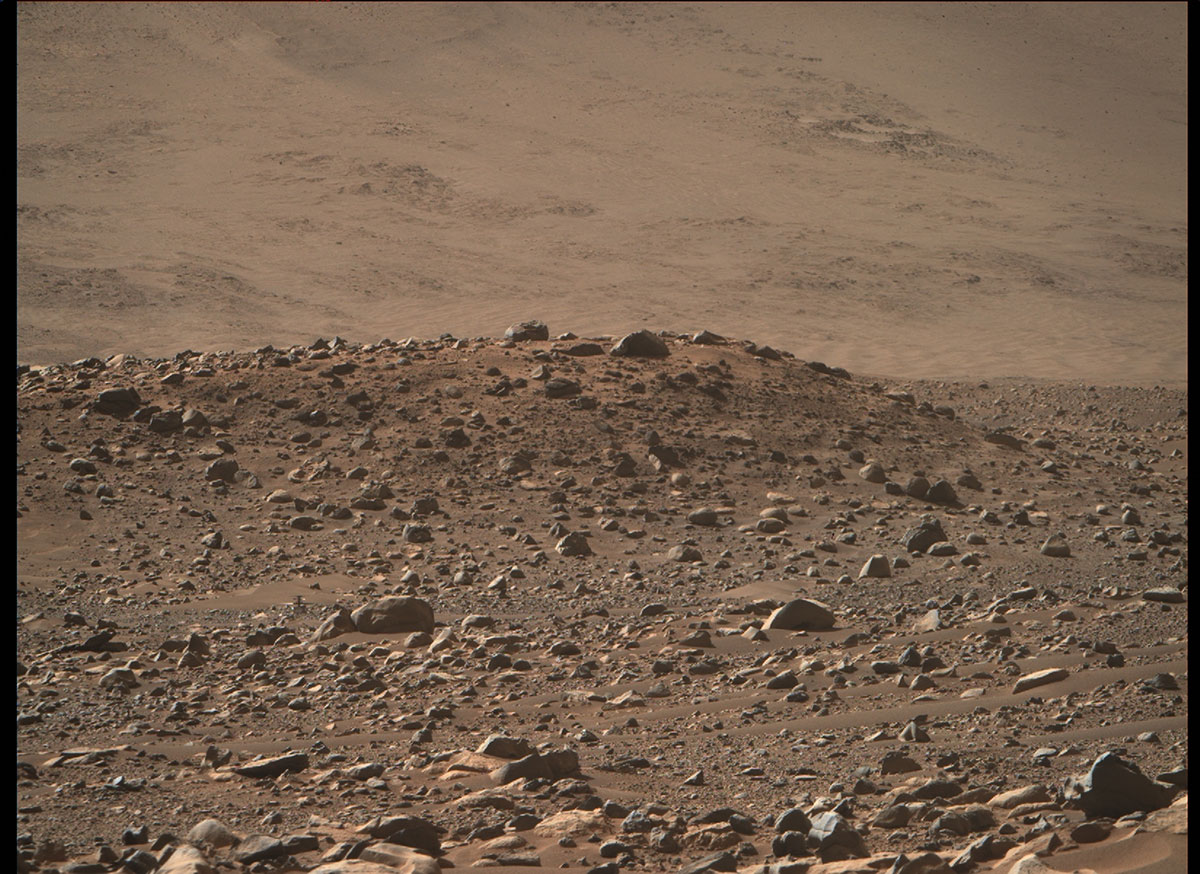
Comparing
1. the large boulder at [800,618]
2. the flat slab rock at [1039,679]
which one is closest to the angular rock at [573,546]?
the large boulder at [800,618]

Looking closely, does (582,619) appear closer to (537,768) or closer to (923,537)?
(537,768)

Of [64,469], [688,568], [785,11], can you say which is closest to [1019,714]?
[688,568]

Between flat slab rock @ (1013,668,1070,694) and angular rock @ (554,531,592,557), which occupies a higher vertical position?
flat slab rock @ (1013,668,1070,694)

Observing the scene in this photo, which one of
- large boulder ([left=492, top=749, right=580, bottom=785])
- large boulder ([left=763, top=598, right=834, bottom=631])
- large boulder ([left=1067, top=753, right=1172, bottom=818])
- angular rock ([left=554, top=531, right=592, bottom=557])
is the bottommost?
angular rock ([left=554, top=531, right=592, bottom=557])

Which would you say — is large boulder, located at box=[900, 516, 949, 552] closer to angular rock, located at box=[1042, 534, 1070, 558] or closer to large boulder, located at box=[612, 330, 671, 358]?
angular rock, located at box=[1042, 534, 1070, 558]

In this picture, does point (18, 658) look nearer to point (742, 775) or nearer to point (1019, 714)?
point (742, 775)

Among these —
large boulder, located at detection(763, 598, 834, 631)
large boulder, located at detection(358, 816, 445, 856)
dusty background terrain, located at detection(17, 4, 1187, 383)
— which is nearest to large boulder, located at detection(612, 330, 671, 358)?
large boulder, located at detection(763, 598, 834, 631)

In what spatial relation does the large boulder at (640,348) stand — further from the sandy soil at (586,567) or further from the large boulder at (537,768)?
the large boulder at (537,768)
